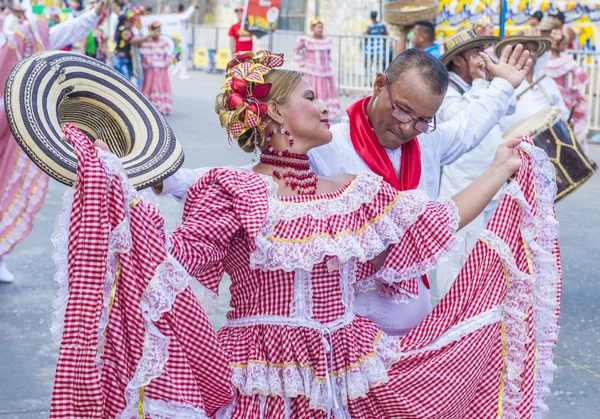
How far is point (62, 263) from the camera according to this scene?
2469 millimetres

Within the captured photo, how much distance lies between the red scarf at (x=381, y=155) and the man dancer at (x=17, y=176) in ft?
11.2

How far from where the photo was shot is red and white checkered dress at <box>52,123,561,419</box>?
8.62 ft

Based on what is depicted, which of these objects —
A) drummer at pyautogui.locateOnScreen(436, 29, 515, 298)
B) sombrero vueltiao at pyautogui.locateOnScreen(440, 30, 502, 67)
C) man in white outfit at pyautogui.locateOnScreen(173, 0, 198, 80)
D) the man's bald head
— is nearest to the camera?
the man's bald head

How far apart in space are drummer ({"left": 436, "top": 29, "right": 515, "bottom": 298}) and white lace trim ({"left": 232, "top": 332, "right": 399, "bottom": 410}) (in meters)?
2.37

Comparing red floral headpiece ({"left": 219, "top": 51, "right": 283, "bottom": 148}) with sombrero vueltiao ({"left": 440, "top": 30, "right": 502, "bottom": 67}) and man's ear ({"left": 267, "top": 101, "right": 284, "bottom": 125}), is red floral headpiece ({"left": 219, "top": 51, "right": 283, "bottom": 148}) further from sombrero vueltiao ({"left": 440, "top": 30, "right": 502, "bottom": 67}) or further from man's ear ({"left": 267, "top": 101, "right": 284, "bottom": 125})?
sombrero vueltiao ({"left": 440, "top": 30, "right": 502, "bottom": 67})

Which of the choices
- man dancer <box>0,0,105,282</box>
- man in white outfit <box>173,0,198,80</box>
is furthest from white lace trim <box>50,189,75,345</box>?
man in white outfit <box>173,0,198,80</box>

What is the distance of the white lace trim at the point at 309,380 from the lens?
2.66 meters

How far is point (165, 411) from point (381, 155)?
1.17m

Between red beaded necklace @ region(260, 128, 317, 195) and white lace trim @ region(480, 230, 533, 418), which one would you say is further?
white lace trim @ region(480, 230, 533, 418)

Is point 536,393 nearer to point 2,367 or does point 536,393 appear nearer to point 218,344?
point 218,344

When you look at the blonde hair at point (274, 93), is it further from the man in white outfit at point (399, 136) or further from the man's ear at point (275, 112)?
the man in white outfit at point (399, 136)

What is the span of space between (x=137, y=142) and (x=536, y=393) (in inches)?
56.6

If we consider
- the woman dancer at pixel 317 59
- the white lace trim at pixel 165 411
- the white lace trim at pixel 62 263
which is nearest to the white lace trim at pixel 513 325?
the white lace trim at pixel 165 411

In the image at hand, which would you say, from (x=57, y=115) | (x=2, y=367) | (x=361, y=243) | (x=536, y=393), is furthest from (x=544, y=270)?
(x=2, y=367)
